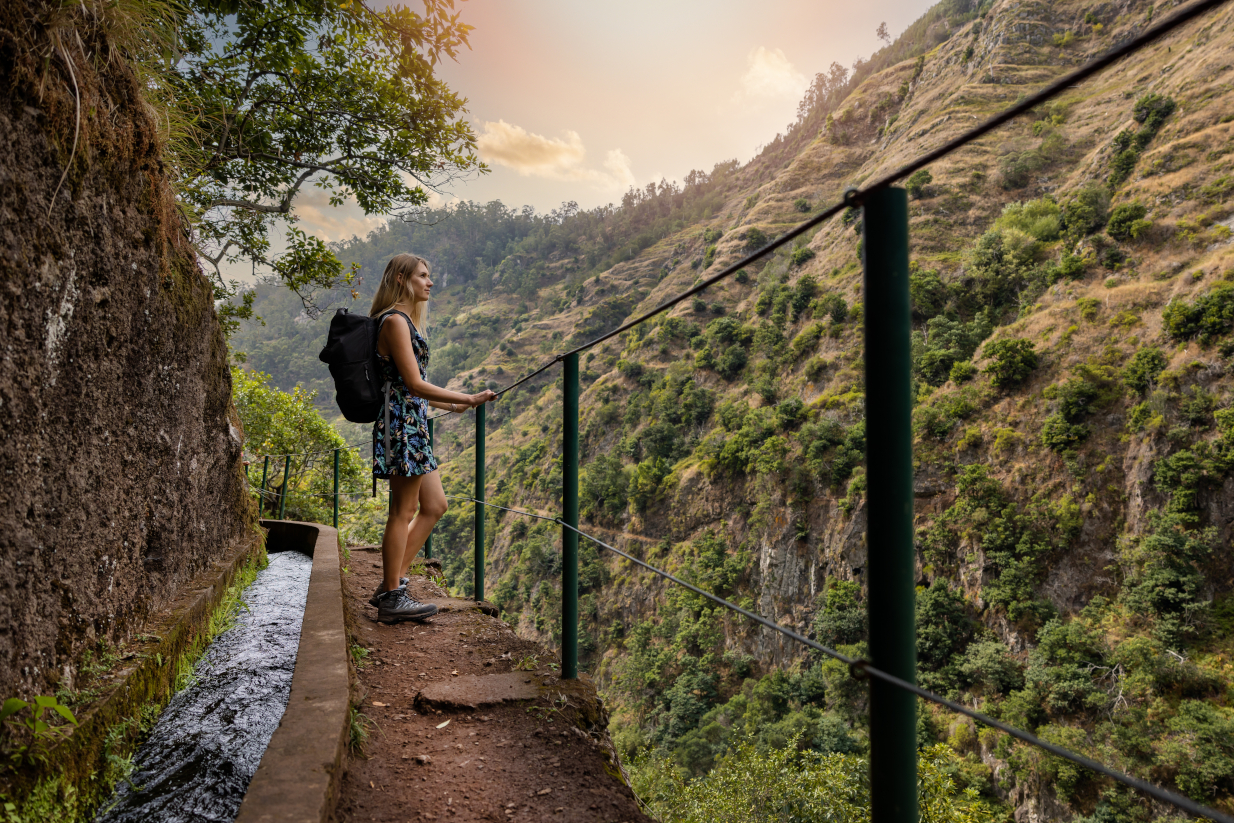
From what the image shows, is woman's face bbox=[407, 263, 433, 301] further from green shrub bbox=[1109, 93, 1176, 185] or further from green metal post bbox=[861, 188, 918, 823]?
green shrub bbox=[1109, 93, 1176, 185]

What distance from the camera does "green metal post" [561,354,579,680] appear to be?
2004 millimetres

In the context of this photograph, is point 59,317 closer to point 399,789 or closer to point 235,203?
point 399,789

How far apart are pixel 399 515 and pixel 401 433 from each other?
1.03ft

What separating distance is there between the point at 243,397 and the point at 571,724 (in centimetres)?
808

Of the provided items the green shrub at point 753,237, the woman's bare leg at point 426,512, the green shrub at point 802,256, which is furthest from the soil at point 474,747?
the green shrub at point 753,237

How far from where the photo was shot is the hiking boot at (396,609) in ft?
8.40

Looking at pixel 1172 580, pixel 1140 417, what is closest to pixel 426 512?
pixel 1172 580

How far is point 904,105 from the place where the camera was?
56.9m

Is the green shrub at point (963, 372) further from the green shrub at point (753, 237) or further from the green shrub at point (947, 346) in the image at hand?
the green shrub at point (753, 237)

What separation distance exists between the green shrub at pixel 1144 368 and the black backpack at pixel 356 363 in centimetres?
3743

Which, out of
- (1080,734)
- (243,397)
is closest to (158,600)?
(243,397)

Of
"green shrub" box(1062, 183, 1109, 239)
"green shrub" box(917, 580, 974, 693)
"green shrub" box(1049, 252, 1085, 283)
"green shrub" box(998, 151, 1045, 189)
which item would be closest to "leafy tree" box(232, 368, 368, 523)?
"green shrub" box(917, 580, 974, 693)

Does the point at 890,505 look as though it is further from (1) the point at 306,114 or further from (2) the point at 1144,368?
(2) the point at 1144,368

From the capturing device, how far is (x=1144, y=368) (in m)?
29.7
